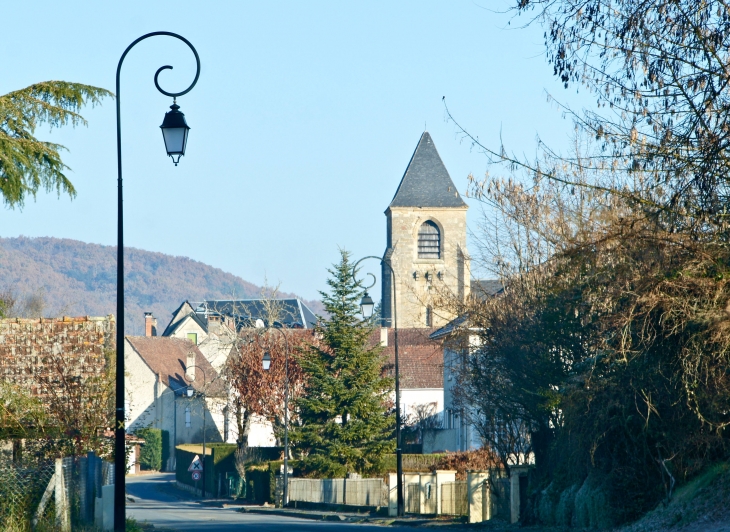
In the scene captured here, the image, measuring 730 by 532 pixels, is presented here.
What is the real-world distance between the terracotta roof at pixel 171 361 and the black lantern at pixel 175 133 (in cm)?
5254

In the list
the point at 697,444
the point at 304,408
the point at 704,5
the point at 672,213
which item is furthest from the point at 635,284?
the point at 304,408

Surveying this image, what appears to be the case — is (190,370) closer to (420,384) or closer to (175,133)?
(420,384)

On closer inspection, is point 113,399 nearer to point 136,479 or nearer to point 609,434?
point 609,434

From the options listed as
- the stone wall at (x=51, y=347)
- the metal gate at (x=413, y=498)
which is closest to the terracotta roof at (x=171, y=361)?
the metal gate at (x=413, y=498)

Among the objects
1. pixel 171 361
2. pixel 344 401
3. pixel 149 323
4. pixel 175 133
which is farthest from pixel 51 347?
pixel 149 323

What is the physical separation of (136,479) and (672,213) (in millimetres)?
51173

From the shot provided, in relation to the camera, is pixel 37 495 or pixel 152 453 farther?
pixel 152 453

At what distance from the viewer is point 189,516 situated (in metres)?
31.7

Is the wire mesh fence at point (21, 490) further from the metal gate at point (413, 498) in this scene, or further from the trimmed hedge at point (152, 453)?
the trimmed hedge at point (152, 453)

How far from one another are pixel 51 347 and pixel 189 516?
1590 cm

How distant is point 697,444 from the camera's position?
1494 cm

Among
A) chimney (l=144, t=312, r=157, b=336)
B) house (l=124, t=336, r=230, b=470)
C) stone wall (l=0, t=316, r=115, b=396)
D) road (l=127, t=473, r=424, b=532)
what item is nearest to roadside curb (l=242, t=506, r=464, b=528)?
road (l=127, t=473, r=424, b=532)

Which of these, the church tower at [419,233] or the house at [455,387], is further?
the church tower at [419,233]

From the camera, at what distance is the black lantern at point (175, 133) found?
12039 mm
